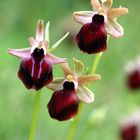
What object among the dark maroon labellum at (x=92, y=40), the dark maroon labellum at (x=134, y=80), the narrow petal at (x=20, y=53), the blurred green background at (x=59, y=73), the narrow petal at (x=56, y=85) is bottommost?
the blurred green background at (x=59, y=73)

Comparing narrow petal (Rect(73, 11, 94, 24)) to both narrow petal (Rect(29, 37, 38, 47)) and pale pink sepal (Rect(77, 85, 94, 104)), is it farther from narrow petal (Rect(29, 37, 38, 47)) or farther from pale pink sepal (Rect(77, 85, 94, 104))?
pale pink sepal (Rect(77, 85, 94, 104))

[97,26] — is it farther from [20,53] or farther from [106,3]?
[20,53]

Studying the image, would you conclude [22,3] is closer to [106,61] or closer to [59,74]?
[106,61]

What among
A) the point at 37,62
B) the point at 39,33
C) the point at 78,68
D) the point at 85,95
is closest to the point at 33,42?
the point at 39,33

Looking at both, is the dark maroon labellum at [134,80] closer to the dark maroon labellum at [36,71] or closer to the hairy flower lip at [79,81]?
the hairy flower lip at [79,81]

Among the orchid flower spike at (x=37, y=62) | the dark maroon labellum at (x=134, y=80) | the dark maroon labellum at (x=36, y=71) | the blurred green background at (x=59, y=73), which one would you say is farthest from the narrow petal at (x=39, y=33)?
the dark maroon labellum at (x=134, y=80)

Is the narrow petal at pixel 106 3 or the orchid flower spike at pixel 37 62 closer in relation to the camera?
the orchid flower spike at pixel 37 62
